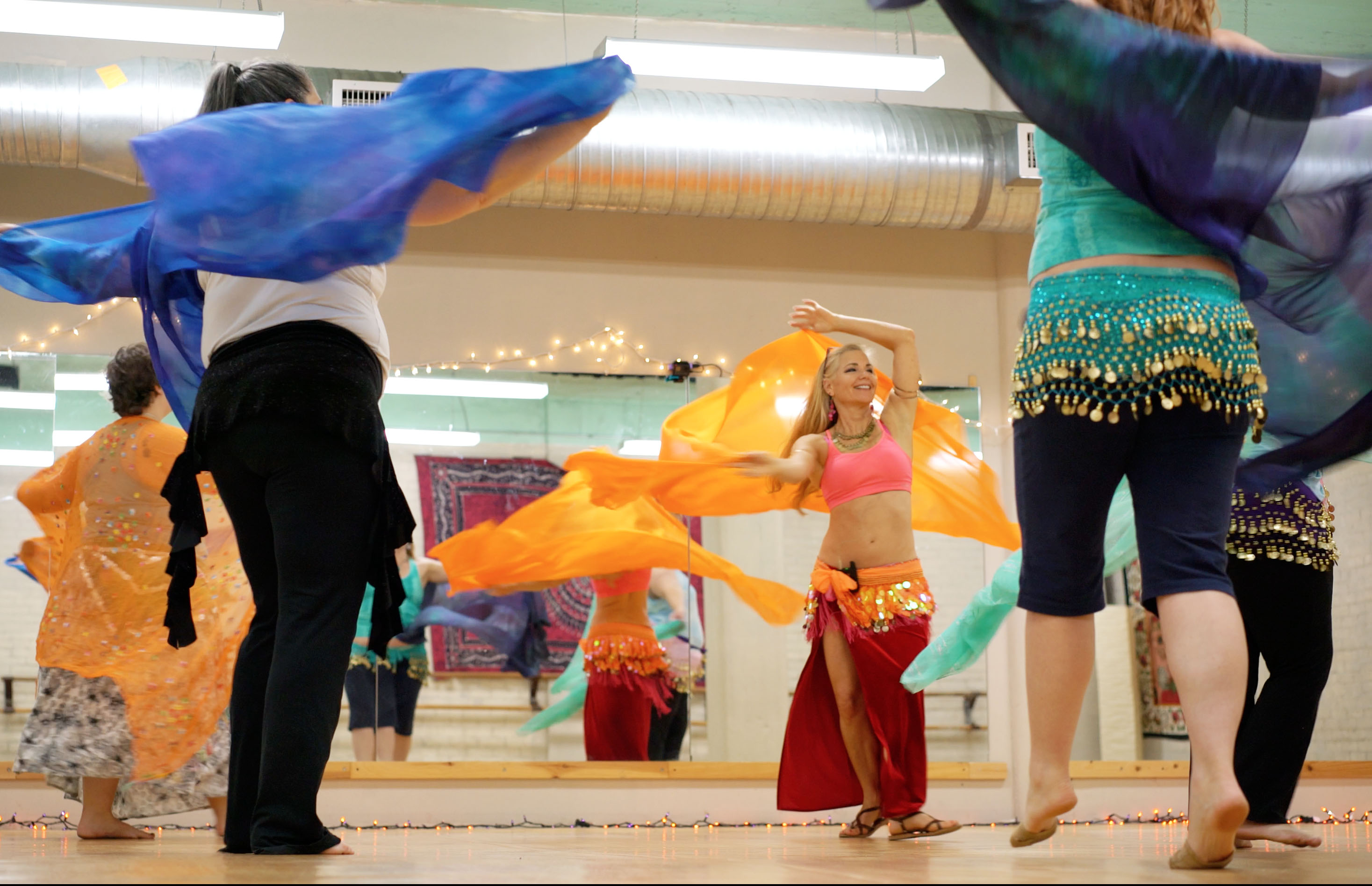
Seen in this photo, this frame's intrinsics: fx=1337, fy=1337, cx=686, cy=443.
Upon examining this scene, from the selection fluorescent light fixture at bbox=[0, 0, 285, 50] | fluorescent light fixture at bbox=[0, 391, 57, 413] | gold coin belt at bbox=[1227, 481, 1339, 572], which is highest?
fluorescent light fixture at bbox=[0, 0, 285, 50]

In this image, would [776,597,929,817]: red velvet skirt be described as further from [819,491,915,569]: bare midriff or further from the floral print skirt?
the floral print skirt

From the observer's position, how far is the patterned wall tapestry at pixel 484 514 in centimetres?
594

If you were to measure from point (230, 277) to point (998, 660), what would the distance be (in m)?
5.03

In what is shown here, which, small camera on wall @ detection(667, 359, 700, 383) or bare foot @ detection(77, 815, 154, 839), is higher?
small camera on wall @ detection(667, 359, 700, 383)

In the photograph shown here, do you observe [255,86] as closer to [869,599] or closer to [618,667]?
[869,599]

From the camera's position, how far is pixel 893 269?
274 inches

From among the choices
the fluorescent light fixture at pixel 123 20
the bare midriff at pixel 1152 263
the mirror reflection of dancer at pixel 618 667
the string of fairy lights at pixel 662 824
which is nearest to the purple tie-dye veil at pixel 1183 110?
the bare midriff at pixel 1152 263

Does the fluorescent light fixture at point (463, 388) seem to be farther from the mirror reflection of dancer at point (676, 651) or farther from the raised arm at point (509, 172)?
the raised arm at point (509, 172)

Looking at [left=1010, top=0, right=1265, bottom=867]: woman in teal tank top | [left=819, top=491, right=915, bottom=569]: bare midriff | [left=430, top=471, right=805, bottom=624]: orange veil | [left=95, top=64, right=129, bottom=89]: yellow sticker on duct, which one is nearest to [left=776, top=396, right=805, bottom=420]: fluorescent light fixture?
[left=430, top=471, right=805, bottom=624]: orange veil

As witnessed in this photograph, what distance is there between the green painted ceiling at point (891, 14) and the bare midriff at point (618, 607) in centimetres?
301

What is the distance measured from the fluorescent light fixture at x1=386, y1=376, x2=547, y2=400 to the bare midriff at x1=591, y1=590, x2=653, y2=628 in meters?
1.02

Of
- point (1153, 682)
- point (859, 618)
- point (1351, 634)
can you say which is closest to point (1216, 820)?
point (859, 618)

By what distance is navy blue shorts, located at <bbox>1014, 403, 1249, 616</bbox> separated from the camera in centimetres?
184

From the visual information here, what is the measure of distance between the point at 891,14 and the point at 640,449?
8.38 feet
